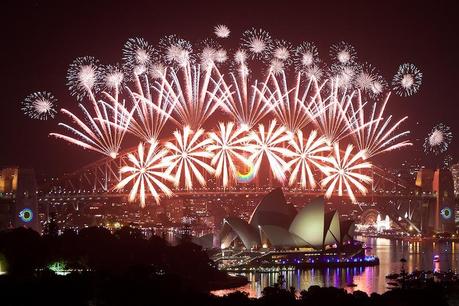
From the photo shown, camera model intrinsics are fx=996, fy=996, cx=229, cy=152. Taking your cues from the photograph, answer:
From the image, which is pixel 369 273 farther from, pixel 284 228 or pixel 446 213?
pixel 446 213

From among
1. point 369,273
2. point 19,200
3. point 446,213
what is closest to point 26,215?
point 19,200

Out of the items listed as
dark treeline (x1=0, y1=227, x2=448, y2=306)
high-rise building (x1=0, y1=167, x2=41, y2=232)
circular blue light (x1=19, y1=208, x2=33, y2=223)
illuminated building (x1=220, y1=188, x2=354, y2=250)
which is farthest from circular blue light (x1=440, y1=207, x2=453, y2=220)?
dark treeline (x1=0, y1=227, x2=448, y2=306)

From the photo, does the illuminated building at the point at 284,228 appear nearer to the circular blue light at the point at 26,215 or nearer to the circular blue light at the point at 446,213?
the circular blue light at the point at 26,215

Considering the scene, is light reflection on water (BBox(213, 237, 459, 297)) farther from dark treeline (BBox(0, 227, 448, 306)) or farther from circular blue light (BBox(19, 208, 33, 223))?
circular blue light (BBox(19, 208, 33, 223))

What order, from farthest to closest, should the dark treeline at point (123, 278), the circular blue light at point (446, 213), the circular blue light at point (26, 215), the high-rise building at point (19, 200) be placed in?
the circular blue light at point (446, 213) < the circular blue light at point (26, 215) < the high-rise building at point (19, 200) < the dark treeline at point (123, 278)

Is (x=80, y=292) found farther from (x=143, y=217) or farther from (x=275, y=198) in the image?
(x=143, y=217)

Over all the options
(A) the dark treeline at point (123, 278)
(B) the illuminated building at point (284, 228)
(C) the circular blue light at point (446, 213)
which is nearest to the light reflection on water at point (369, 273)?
(A) the dark treeline at point (123, 278)
